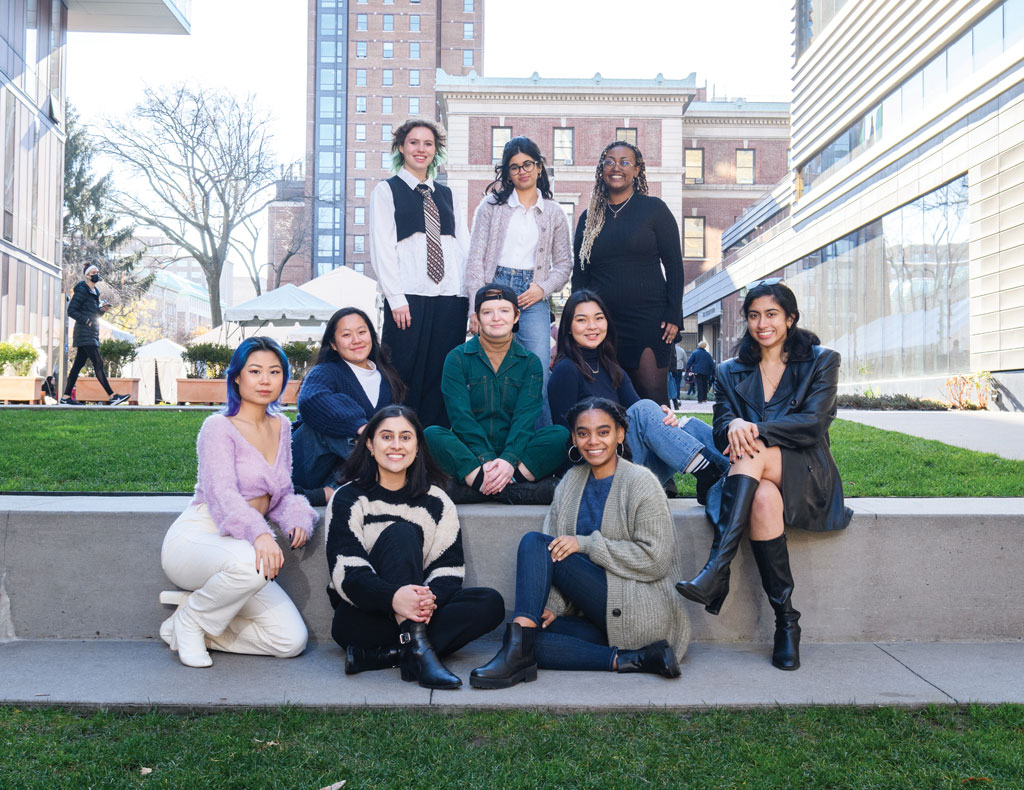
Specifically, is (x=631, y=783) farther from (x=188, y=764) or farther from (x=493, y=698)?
(x=188, y=764)

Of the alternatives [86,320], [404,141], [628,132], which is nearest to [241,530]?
[404,141]

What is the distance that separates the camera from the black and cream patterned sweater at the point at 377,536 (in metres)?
3.88

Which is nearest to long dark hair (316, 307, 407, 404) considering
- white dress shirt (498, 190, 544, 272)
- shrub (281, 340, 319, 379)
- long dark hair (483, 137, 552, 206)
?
white dress shirt (498, 190, 544, 272)

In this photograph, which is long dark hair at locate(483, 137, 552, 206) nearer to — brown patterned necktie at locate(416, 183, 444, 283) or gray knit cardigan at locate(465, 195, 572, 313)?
gray knit cardigan at locate(465, 195, 572, 313)

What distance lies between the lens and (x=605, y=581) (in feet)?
13.1

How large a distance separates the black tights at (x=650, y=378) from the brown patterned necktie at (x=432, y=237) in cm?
131

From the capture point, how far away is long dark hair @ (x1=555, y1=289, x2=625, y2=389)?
496 centimetres

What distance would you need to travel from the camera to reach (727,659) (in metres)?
4.14

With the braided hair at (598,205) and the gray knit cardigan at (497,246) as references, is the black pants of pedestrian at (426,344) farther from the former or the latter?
the braided hair at (598,205)

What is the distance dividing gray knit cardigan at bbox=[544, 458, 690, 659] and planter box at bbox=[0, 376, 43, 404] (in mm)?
13680

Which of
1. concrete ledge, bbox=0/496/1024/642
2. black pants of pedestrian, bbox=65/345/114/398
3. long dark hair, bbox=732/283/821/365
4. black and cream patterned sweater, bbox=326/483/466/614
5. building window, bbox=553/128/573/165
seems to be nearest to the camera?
black and cream patterned sweater, bbox=326/483/466/614

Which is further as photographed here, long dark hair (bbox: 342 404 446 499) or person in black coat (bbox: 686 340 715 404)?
person in black coat (bbox: 686 340 715 404)

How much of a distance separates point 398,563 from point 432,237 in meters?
2.28

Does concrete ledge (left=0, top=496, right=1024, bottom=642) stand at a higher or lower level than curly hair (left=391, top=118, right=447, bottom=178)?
lower
